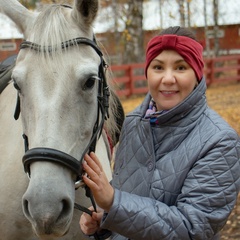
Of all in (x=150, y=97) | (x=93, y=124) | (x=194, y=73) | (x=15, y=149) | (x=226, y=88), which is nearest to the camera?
(x=194, y=73)

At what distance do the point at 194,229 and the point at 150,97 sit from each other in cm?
83

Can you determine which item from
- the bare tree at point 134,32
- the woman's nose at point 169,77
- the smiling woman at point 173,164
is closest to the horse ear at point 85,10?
the smiling woman at point 173,164

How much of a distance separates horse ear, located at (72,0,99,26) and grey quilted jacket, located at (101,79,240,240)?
26.0 inches

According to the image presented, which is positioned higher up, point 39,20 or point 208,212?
point 39,20

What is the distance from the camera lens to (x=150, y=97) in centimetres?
242

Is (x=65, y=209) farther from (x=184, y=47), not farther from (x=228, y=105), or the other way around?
(x=228, y=105)

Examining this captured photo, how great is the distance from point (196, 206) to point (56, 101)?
789 mm

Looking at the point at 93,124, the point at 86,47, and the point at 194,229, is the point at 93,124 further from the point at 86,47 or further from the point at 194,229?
the point at 194,229

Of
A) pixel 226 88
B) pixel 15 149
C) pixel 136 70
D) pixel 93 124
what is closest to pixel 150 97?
pixel 93 124

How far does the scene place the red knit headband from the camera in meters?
2.05

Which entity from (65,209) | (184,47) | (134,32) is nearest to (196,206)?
(65,209)

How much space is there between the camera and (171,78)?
6.78 ft

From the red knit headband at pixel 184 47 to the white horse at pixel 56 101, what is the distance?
1.13 ft

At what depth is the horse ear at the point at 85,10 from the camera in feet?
7.56
